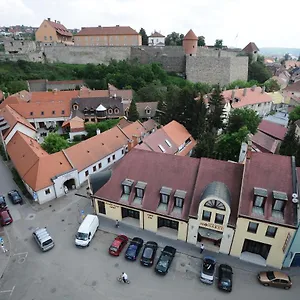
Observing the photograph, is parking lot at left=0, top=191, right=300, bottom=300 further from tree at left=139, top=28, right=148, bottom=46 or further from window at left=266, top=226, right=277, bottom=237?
tree at left=139, top=28, right=148, bottom=46

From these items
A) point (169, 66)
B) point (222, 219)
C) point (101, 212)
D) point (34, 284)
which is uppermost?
point (169, 66)

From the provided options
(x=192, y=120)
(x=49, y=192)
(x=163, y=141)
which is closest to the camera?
(x=49, y=192)

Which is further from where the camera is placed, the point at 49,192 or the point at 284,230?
the point at 49,192

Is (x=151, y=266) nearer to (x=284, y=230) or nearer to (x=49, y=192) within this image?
(x=284, y=230)

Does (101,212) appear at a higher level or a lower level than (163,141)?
lower

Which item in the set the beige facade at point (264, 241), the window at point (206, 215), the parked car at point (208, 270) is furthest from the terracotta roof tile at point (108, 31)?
the parked car at point (208, 270)

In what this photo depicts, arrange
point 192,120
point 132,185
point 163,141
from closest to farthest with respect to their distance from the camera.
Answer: point 132,185 → point 163,141 → point 192,120

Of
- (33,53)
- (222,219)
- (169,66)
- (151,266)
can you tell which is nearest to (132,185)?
(151,266)
